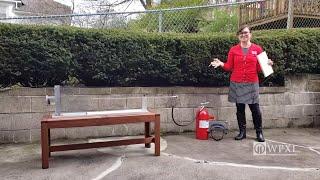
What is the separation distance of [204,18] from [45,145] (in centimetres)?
674

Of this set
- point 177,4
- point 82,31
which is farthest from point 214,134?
point 177,4

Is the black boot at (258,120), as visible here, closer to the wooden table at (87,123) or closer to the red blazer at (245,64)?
the red blazer at (245,64)

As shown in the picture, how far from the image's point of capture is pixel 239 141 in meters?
5.94

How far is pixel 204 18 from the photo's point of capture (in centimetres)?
1011

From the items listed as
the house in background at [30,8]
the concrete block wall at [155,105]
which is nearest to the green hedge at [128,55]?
the concrete block wall at [155,105]

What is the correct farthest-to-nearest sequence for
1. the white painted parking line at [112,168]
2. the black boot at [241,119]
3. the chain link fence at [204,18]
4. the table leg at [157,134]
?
the chain link fence at [204,18] < the black boot at [241,119] < the table leg at [157,134] < the white painted parking line at [112,168]

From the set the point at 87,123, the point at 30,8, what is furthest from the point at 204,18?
the point at 30,8

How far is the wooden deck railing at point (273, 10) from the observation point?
1084 centimetres

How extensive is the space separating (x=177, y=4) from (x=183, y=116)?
24.2ft

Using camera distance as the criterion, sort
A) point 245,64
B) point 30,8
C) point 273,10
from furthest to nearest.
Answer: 1. point 30,8
2. point 273,10
3. point 245,64

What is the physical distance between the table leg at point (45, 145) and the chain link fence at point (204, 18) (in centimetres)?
296

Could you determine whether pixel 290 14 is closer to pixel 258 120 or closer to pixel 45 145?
pixel 258 120

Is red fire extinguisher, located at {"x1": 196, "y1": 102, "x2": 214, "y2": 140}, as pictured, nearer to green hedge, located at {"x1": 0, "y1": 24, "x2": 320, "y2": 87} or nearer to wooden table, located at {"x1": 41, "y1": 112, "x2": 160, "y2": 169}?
green hedge, located at {"x1": 0, "y1": 24, "x2": 320, "y2": 87}

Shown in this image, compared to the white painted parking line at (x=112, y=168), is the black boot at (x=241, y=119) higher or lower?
higher
